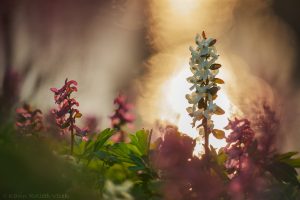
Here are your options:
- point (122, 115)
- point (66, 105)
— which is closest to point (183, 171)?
point (66, 105)

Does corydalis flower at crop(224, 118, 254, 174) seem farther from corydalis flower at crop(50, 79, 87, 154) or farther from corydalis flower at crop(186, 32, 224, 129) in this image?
corydalis flower at crop(50, 79, 87, 154)

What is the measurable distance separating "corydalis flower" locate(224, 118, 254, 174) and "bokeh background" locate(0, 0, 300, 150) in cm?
27

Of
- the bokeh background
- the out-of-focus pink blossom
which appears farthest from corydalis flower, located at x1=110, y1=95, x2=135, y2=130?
the out-of-focus pink blossom

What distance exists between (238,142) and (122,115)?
1.63m

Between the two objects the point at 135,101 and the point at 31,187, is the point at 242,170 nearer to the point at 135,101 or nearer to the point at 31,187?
the point at 31,187

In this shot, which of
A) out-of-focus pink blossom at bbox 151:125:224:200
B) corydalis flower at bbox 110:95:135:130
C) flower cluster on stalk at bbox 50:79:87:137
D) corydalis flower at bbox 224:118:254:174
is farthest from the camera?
corydalis flower at bbox 110:95:135:130

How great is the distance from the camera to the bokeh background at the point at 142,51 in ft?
6.97

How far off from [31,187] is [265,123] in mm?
498

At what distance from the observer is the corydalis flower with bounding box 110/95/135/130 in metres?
2.66

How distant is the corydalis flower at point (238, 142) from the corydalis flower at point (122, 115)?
1.54m

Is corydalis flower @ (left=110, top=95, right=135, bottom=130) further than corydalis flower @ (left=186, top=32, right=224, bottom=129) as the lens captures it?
Yes

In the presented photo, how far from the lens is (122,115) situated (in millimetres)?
2715

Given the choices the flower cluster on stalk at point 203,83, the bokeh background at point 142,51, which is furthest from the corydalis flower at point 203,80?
the bokeh background at point 142,51

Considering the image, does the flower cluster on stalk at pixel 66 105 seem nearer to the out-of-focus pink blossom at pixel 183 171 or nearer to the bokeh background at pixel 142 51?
the bokeh background at pixel 142 51
